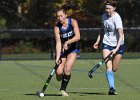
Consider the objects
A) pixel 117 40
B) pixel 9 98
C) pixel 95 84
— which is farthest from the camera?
pixel 95 84

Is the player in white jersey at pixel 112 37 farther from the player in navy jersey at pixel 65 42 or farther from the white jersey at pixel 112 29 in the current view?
the player in navy jersey at pixel 65 42

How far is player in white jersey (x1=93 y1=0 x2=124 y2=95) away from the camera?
1066 cm

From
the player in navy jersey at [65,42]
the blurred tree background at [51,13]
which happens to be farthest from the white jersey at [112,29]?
the blurred tree background at [51,13]

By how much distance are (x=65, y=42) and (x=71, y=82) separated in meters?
3.23

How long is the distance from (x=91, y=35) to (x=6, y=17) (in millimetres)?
3054

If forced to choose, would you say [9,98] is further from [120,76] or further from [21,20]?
[21,20]

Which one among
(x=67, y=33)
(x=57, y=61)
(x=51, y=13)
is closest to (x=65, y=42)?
(x=67, y=33)

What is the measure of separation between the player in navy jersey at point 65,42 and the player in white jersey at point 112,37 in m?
0.59

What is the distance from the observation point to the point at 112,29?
10.8 metres

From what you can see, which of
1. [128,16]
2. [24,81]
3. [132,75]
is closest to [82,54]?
[128,16]

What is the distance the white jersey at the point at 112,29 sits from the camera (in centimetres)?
1072

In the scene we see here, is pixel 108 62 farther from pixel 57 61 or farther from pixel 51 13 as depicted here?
pixel 51 13

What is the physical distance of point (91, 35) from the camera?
69.1ft

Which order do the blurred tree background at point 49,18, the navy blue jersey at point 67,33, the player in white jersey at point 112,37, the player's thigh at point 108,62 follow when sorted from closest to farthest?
the navy blue jersey at point 67,33 < the player in white jersey at point 112,37 < the player's thigh at point 108,62 < the blurred tree background at point 49,18
